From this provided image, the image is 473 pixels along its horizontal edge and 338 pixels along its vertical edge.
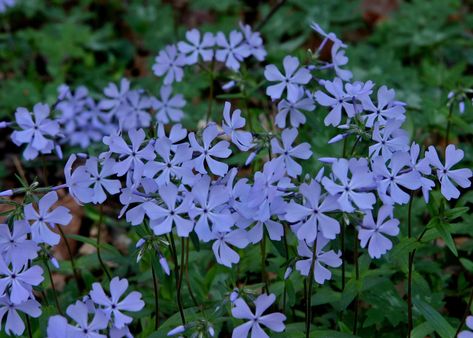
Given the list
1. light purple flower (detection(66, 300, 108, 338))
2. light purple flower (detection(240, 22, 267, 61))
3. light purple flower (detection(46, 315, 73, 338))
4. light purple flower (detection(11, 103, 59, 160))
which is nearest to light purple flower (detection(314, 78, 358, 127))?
light purple flower (detection(240, 22, 267, 61))

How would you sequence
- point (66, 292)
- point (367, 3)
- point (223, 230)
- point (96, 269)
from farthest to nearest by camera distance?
point (367, 3)
point (96, 269)
point (66, 292)
point (223, 230)

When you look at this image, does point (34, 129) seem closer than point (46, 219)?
No

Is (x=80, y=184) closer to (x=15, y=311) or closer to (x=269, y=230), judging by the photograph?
(x=15, y=311)

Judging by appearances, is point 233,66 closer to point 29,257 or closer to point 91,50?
point 29,257

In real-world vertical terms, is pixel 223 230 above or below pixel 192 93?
below

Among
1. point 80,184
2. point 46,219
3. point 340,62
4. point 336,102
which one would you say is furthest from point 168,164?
point 340,62

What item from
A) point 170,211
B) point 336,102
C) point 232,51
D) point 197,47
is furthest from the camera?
point 197,47

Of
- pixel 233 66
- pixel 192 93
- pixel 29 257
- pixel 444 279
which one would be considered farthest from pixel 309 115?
pixel 192 93
